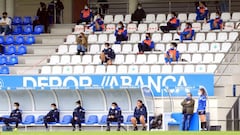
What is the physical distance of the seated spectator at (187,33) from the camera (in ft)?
112

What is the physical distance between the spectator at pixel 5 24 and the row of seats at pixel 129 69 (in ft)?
15.0

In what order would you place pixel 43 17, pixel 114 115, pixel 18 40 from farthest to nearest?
pixel 43 17 → pixel 18 40 → pixel 114 115

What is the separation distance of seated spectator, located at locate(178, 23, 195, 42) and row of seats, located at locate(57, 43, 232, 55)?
0.52 m

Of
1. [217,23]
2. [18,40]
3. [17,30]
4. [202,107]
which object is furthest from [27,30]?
[202,107]

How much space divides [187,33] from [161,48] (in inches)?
45.1

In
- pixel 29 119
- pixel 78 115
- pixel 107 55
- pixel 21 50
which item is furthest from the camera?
pixel 21 50

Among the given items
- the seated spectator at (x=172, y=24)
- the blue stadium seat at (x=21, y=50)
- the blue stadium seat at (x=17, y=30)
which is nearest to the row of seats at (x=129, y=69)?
the blue stadium seat at (x=21, y=50)

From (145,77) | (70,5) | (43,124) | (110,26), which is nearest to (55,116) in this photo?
(43,124)

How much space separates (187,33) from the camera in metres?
34.3

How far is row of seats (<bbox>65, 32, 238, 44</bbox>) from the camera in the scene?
3391 centimetres

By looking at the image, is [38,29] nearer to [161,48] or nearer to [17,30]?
[17,30]

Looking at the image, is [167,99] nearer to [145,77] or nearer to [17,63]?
[145,77]

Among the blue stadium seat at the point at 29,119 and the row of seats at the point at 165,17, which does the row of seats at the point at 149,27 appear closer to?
the row of seats at the point at 165,17

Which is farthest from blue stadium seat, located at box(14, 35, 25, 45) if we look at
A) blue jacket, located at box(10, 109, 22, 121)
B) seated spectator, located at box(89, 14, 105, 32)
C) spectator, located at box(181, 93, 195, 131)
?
spectator, located at box(181, 93, 195, 131)
